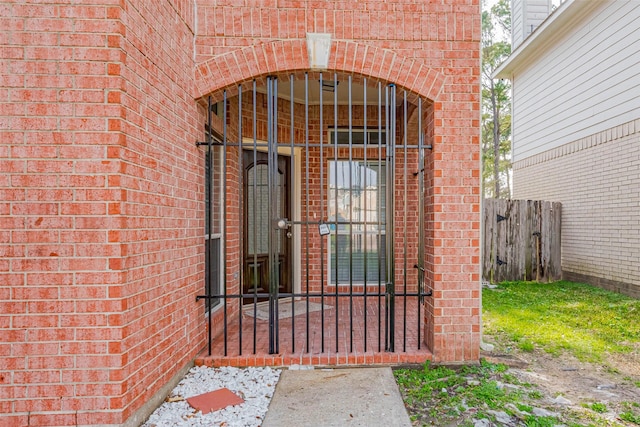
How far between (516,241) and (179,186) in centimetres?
676

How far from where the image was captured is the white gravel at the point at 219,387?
2286 mm

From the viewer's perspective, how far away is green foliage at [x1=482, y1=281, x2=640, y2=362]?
368cm

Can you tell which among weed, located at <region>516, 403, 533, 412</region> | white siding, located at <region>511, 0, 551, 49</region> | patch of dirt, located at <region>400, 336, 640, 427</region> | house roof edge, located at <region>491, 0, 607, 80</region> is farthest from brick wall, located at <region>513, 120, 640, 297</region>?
weed, located at <region>516, 403, 533, 412</region>

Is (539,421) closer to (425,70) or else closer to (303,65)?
(425,70)

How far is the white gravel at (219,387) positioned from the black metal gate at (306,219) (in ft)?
0.78

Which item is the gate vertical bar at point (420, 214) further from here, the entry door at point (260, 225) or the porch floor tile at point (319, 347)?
the entry door at point (260, 225)

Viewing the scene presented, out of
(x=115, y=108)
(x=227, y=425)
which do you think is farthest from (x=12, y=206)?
(x=227, y=425)

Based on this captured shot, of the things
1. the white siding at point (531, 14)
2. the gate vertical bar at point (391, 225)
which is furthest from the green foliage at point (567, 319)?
the white siding at point (531, 14)

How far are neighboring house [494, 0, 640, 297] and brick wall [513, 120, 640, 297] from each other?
0.02m

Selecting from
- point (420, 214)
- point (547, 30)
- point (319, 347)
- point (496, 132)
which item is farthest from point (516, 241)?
point (496, 132)

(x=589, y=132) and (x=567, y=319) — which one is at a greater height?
(x=589, y=132)

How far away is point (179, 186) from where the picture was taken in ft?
9.16

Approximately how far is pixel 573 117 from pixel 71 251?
8.48m

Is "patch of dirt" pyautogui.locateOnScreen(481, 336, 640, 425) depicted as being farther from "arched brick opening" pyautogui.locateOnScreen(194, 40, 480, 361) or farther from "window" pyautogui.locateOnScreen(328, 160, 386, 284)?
"window" pyautogui.locateOnScreen(328, 160, 386, 284)
